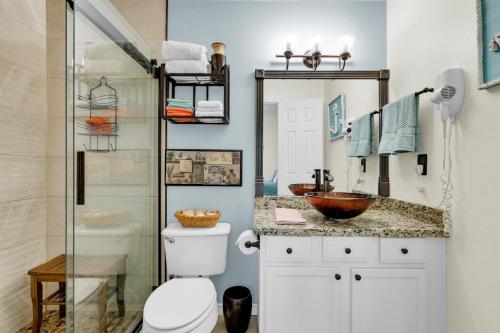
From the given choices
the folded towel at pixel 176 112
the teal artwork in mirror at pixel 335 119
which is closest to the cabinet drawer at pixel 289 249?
the teal artwork in mirror at pixel 335 119

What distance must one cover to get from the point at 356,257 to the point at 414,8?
1588mm

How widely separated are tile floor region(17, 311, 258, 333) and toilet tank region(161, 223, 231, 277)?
1.28 ft

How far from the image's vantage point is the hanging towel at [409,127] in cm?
156

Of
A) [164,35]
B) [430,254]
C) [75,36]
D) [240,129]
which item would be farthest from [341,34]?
[75,36]

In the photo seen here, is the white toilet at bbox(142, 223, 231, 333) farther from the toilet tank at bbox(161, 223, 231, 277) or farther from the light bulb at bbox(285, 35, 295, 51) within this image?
the light bulb at bbox(285, 35, 295, 51)

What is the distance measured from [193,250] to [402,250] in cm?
130

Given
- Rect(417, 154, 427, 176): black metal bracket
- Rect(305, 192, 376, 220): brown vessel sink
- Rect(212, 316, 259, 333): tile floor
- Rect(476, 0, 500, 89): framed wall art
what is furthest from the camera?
Rect(212, 316, 259, 333): tile floor

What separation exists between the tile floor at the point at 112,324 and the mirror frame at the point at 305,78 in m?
1.02

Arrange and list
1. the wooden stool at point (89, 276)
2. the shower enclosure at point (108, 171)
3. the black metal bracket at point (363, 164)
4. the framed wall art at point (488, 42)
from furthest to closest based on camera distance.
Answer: the black metal bracket at point (363, 164) < the wooden stool at point (89, 276) < the shower enclosure at point (108, 171) < the framed wall art at point (488, 42)

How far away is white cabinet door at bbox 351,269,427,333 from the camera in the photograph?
1395mm

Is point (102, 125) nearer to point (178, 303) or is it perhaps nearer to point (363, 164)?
point (178, 303)

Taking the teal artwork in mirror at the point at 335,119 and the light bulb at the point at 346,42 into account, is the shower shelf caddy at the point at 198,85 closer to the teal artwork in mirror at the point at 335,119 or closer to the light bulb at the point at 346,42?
the teal artwork in mirror at the point at 335,119

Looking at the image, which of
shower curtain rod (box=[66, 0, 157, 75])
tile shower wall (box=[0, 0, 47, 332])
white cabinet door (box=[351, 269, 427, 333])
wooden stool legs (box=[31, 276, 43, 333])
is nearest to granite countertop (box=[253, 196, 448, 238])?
white cabinet door (box=[351, 269, 427, 333])

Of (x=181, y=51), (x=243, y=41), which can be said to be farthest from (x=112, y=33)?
(x=243, y=41)
